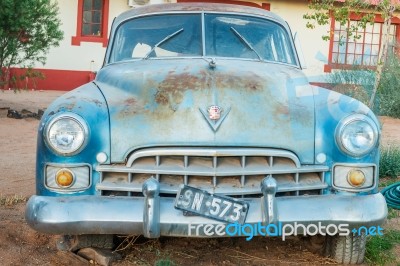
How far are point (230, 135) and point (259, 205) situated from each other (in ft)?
1.35

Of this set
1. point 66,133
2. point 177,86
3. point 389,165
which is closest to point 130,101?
point 177,86

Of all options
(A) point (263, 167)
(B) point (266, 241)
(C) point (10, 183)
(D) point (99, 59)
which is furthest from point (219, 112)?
(D) point (99, 59)

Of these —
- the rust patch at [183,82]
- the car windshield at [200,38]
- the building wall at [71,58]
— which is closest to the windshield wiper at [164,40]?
the car windshield at [200,38]

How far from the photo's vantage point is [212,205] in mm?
3076

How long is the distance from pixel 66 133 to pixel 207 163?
2.52ft

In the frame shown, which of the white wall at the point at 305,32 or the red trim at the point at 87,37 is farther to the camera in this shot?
the white wall at the point at 305,32

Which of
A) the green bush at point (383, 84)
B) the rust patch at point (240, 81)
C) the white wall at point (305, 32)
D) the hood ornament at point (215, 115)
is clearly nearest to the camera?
the hood ornament at point (215, 115)

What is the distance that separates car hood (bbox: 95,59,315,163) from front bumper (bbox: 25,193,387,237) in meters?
0.27

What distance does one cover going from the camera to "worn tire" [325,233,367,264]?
11.8 ft

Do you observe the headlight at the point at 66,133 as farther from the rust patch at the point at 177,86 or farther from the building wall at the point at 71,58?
the building wall at the point at 71,58

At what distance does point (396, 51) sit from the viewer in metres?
15.1

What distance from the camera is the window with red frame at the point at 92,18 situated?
617 inches

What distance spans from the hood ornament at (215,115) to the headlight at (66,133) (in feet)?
2.14

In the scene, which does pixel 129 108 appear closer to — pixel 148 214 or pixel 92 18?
pixel 148 214
